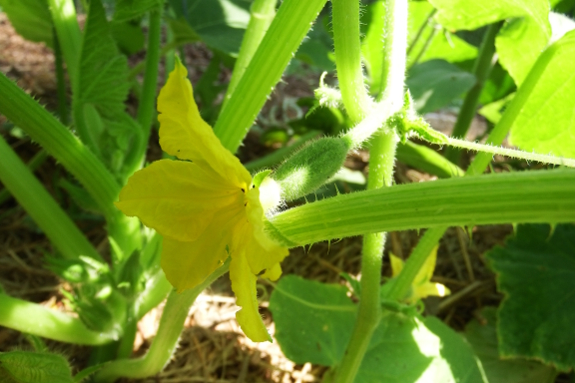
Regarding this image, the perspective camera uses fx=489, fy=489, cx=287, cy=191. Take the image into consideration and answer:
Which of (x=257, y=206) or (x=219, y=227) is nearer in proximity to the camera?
(x=257, y=206)

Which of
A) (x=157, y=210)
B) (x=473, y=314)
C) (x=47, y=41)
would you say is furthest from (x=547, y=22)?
(x=47, y=41)

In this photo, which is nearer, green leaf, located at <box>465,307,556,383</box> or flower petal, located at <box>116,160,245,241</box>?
flower petal, located at <box>116,160,245,241</box>

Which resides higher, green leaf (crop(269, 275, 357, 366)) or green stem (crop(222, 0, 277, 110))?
green stem (crop(222, 0, 277, 110))

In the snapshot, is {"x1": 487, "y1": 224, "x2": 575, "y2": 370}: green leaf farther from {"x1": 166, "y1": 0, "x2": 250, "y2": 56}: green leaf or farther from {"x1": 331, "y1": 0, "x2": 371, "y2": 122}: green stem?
{"x1": 166, "y1": 0, "x2": 250, "y2": 56}: green leaf

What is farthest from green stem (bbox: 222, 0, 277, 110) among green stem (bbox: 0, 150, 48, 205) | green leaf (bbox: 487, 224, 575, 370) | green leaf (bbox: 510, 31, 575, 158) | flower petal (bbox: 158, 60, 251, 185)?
green leaf (bbox: 487, 224, 575, 370)

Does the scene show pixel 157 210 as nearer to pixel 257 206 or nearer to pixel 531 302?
pixel 257 206

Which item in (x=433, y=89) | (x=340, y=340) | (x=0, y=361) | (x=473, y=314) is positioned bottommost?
(x=473, y=314)

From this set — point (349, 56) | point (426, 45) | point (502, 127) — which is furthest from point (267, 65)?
point (426, 45)

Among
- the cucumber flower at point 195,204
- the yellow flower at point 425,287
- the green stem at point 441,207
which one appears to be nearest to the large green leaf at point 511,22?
the yellow flower at point 425,287

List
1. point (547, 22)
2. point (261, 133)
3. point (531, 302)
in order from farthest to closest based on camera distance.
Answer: point (261, 133) → point (531, 302) → point (547, 22)
